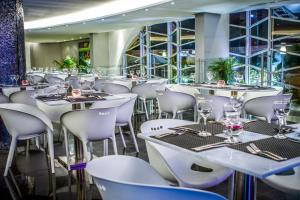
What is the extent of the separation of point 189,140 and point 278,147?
1.67ft

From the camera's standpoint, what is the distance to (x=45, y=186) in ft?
12.1

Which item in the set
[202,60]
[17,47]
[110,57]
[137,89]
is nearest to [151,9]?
[202,60]

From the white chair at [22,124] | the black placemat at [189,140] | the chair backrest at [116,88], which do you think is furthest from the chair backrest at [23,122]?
the chair backrest at [116,88]

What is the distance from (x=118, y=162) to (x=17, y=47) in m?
4.67

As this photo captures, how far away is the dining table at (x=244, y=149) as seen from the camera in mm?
1646

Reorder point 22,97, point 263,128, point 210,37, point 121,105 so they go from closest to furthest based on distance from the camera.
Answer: point 263,128
point 121,105
point 22,97
point 210,37

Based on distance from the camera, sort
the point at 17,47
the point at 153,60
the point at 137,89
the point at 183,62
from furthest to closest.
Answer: the point at 153,60 < the point at 183,62 < the point at 137,89 < the point at 17,47

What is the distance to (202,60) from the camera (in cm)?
1030

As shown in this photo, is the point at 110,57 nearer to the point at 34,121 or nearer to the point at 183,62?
the point at 183,62

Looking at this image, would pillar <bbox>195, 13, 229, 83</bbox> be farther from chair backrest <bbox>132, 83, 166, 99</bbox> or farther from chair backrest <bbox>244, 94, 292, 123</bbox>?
chair backrest <bbox>244, 94, 292, 123</bbox>

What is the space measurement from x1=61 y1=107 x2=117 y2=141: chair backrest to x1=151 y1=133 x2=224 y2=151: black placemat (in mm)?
1601

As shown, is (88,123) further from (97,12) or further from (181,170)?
(97,12)

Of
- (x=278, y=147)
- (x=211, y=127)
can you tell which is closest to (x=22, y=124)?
(x=211, y=127)

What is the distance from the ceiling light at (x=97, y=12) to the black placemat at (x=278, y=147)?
7.15 metres
